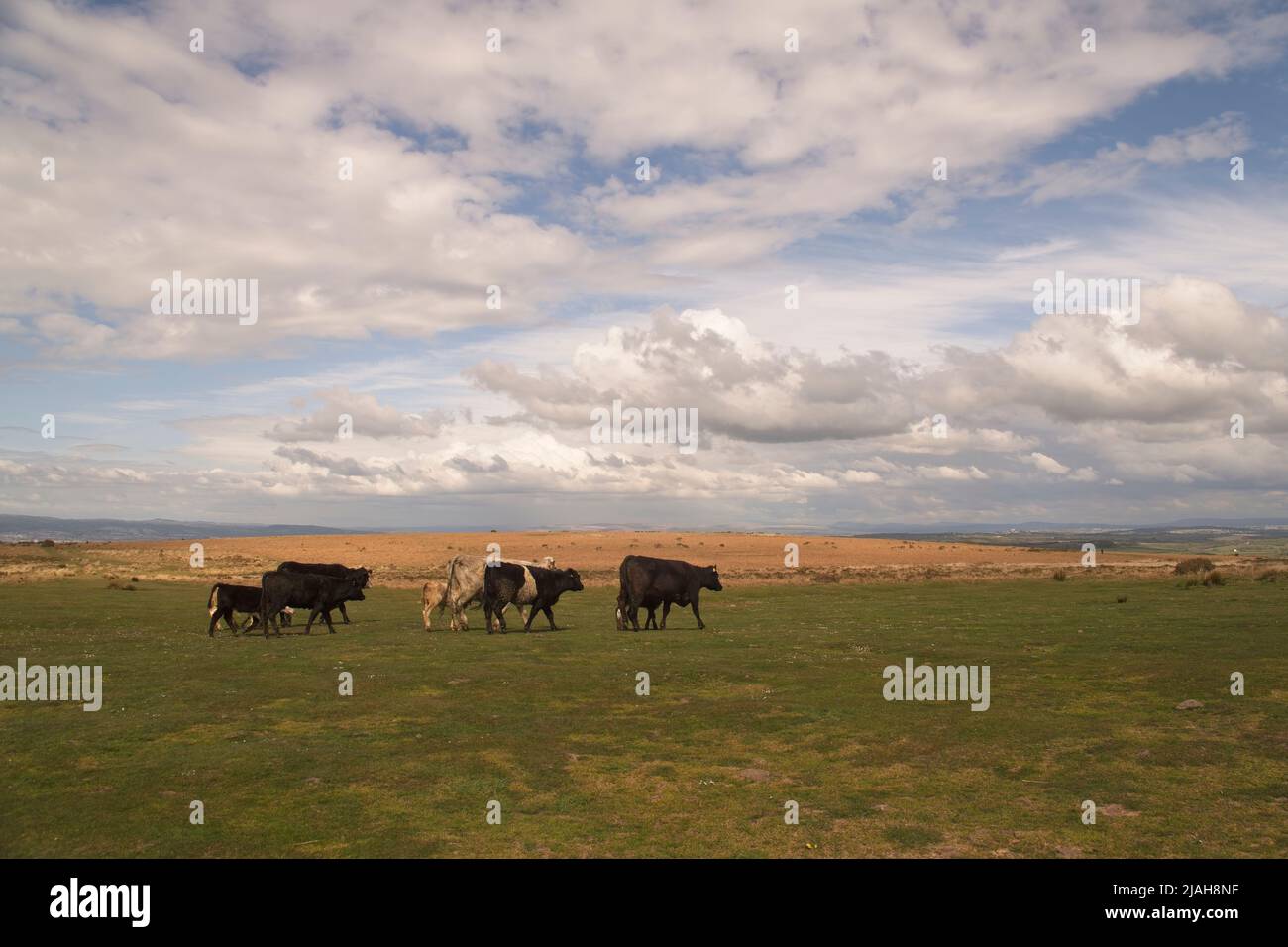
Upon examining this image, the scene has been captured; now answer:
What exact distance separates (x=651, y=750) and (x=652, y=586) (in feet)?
54.7

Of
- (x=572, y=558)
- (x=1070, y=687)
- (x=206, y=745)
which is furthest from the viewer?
(x=572, y=558)

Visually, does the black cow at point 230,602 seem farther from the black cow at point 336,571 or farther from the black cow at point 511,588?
the black cow at point 511,588

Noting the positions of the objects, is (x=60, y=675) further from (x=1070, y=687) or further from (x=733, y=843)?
(x=1070, y=687)

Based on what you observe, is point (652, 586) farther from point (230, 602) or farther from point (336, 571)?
point (230, 602)

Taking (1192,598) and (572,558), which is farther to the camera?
(572,558)

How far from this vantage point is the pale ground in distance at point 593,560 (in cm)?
5894

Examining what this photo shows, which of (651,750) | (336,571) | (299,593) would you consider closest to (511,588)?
(299,593)

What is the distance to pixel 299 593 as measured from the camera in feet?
95.0

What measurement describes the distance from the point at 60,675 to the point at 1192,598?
39272 mm

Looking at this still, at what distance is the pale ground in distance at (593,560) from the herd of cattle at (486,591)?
80.6 ft

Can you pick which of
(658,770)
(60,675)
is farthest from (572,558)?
(658,770)

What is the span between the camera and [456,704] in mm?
16609

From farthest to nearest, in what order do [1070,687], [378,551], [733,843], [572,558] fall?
[378,551] < [572,558] < [1070,687] < [733,843]

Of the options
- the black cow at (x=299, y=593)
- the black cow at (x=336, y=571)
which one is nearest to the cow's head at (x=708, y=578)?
the black cow at (x=336, y=571)
